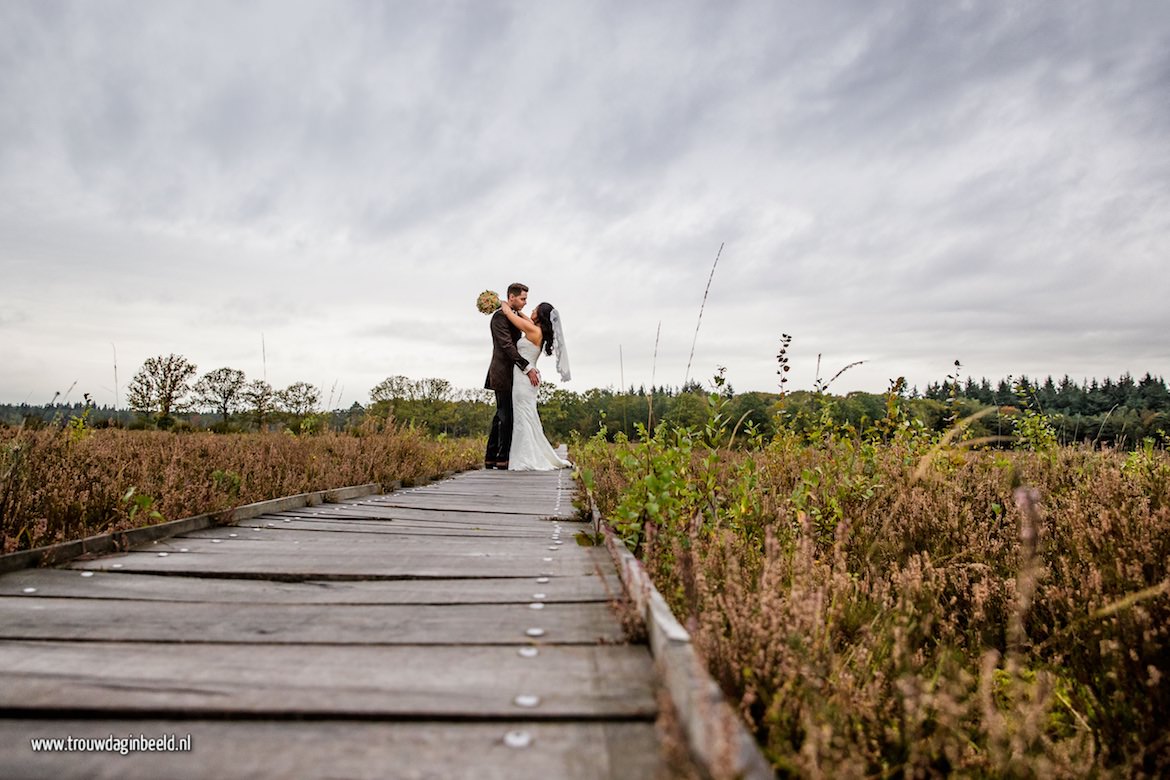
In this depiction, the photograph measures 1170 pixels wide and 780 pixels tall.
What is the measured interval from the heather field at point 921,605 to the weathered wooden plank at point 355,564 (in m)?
0.42

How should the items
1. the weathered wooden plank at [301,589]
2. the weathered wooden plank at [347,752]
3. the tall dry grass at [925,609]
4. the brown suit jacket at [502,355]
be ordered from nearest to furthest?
the weathered wooden plank at [347,752]
the tall dry grass at [925,609]
the weathered wooden plank at [301,589]
the brown suit jacket at [502,355]

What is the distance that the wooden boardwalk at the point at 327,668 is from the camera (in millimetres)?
1104

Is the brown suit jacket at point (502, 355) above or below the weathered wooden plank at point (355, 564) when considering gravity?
above

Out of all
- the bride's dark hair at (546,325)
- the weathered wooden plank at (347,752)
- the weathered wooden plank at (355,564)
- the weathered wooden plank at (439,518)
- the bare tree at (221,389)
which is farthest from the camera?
the bare tree at (221,389)

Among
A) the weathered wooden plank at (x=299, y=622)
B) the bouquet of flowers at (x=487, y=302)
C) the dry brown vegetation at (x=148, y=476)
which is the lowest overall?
the weathered wooden plank at (x=299, y=622)

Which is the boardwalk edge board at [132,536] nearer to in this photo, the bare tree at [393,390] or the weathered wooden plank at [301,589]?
the weathered wooden plank at [301,589]

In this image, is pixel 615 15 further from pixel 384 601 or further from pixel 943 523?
pixel 384 601

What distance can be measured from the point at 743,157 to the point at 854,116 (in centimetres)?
397

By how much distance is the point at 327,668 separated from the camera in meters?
1.47

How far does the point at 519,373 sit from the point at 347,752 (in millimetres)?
8891

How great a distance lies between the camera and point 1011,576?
3.14m

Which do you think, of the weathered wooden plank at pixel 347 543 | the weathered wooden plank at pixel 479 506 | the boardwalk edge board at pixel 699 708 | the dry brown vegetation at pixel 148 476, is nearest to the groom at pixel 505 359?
the dry brown vegetation at pixel 148 476

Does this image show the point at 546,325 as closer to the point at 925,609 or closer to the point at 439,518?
the point at 439,518

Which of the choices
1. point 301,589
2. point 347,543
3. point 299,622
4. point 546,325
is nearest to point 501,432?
point 546,325
